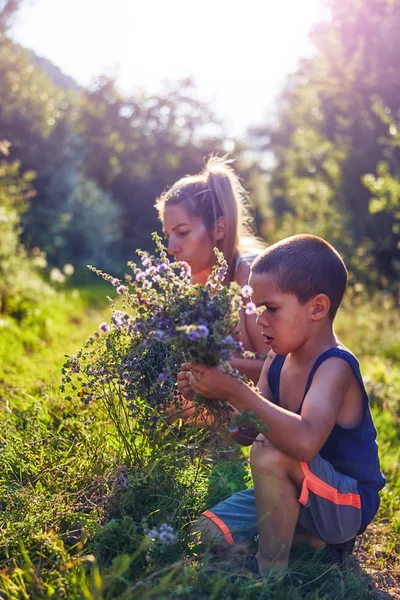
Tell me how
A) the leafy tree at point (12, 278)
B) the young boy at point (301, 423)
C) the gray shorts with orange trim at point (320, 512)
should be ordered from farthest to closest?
the leafy tree at point (12, 278)
the gray shorts with orange trim at point (320, 512)
the young boy at point (301, 423)

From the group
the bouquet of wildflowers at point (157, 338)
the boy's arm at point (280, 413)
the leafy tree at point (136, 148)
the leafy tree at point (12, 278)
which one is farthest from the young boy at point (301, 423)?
the leafy tree at point (136, 148)

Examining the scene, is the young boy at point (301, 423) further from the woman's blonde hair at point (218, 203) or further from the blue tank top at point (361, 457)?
the woman's blonde hair at point (218, 203)

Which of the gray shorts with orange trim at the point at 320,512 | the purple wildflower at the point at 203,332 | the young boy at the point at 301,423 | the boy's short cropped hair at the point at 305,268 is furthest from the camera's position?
the boy's short cropped hair at the point at 305,268

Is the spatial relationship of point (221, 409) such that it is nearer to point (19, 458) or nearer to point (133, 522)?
point (133, 522)

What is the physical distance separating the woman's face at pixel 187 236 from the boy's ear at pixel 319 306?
1.62 meters

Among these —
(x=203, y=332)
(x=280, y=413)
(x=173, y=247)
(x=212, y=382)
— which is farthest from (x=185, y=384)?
(x=173, y=247)

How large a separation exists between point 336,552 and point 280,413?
3.10ft

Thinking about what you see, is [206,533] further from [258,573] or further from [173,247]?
[173,247]

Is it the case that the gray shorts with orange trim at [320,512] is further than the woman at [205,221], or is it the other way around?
the woman at [205,221]

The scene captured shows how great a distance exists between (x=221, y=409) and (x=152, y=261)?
2.15ft

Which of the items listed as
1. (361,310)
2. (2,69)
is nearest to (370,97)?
(361,310)

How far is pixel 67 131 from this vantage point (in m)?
16.1

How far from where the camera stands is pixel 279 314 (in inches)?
98.2

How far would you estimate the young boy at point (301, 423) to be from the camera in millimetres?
2201
